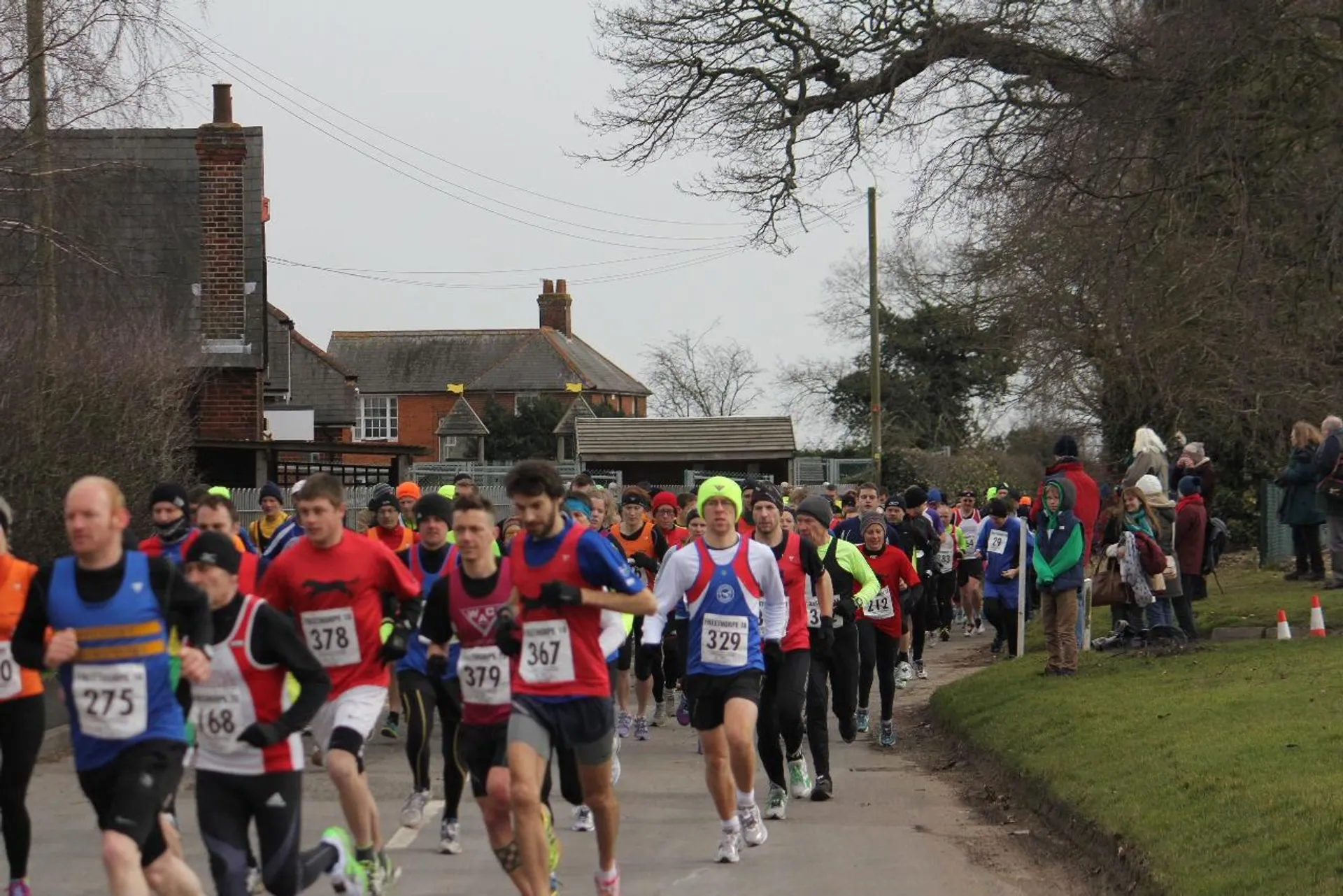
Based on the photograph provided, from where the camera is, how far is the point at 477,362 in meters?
94.0

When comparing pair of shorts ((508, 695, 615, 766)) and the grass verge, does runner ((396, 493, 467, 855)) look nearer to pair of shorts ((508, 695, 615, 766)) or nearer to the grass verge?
pair of shorts ((508, 695, 615, 766))

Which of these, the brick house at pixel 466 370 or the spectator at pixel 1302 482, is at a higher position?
the brick house at pixel 466 370

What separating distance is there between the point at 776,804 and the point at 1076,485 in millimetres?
5849

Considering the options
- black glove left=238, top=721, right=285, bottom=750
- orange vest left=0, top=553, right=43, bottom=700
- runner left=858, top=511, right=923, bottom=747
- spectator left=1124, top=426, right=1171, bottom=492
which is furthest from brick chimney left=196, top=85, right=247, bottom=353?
black glove left=238, top=721, right=285, bottom=750

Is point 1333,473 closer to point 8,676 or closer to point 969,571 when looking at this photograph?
point 969,571

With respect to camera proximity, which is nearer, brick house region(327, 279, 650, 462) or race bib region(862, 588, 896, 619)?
race bib region(862, 588, 896, 619)

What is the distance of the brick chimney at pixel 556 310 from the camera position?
94.8 meters

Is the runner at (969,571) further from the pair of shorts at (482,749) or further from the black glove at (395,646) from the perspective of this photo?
the black glove at (395,646)

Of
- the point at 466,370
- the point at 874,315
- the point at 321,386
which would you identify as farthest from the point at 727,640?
the point at 466,370

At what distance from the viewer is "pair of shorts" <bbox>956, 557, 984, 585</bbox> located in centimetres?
2681

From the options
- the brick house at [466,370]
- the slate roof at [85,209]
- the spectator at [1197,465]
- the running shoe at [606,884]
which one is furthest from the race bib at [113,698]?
the brick house at [466,370]

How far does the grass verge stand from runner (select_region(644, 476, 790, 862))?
2.02 m

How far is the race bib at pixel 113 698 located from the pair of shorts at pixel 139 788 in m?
0.08

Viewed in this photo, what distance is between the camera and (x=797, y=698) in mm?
11547
